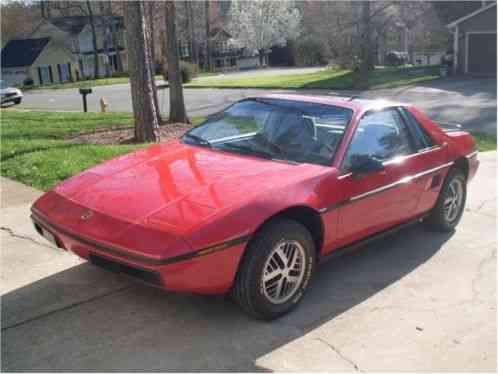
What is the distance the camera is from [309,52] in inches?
2384

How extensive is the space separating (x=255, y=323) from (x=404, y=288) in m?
1.37

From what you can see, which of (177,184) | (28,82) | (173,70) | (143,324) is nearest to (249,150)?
(177,184)

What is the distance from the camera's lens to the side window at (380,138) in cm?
447

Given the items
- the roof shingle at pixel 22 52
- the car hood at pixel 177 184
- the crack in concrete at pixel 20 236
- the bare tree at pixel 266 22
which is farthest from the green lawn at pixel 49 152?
the bare tree at pixel 266 22

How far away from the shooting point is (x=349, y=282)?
449 cm

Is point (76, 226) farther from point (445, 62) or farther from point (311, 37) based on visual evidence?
point (311, 37)

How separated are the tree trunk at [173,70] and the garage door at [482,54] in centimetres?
2605

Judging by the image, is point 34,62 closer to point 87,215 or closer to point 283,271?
point 87,215

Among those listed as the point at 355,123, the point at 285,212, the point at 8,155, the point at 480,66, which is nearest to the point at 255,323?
the point at 285,212

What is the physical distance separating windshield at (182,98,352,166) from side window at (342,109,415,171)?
147 mm

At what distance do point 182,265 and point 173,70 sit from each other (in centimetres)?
1063

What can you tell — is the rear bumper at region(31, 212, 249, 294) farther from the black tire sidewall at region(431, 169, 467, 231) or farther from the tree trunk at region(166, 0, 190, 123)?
the tree trunk at region(166, 0, 190, 123)

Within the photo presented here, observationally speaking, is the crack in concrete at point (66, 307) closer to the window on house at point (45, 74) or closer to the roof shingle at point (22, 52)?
the roof shingle at point (22, 52)

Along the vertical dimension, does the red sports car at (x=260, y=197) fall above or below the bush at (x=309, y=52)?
below
